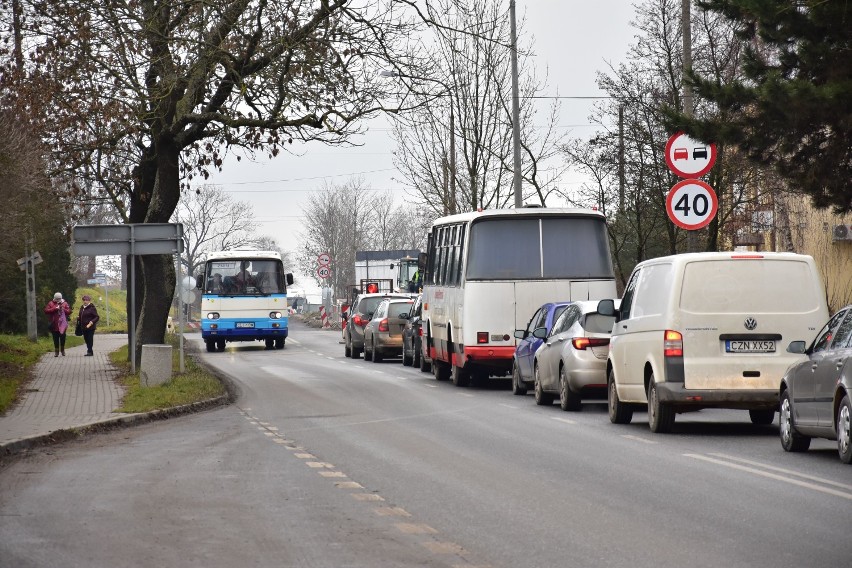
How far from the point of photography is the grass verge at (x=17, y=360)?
77.5ft

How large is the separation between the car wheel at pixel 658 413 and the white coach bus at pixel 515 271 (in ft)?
30.3

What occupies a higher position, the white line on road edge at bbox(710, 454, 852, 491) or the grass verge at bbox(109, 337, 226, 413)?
the grass verge at bbox(109, 337, 226, 413)

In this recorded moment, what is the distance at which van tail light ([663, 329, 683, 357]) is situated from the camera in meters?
16.1

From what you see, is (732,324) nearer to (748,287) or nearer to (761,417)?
(748,287)

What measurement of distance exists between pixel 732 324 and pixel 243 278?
3455cm

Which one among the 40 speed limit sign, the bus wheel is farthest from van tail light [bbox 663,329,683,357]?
the bus wheel

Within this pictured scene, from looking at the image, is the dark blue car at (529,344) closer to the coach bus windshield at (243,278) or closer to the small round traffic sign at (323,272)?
the coach bus windshield at (243,278)

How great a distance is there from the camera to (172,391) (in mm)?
23625

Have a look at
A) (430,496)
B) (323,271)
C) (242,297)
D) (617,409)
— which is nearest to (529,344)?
(617,409)

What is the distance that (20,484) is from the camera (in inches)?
483

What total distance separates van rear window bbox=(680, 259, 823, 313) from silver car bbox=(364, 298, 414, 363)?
22.9 m

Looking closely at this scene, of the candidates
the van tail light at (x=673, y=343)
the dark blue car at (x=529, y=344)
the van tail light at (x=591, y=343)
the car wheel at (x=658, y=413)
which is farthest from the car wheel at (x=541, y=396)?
the van tail light at (x=673, y=343)

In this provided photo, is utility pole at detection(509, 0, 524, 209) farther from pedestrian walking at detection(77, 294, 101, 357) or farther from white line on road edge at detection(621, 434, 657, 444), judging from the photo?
white line on road edge at detection(621, 434, 657, 444)

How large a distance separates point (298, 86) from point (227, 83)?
1455 mm
